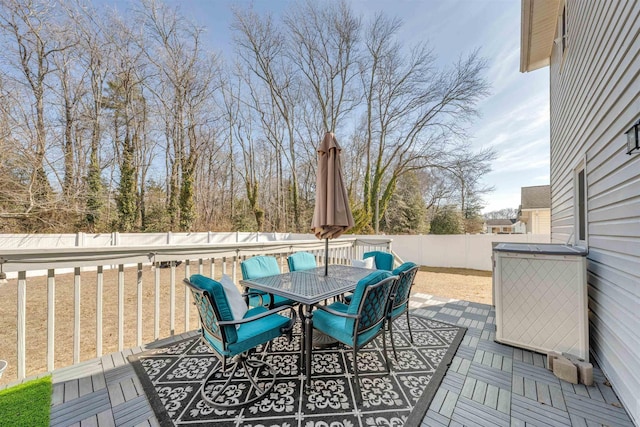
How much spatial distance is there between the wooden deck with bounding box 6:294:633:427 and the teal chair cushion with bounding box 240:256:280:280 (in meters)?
1.39

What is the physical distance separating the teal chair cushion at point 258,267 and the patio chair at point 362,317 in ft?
3.59

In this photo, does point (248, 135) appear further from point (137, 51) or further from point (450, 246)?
point (450, 246)

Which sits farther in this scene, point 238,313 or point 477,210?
point 477,210

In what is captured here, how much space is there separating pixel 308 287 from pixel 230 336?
917 mm

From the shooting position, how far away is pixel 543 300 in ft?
8.95

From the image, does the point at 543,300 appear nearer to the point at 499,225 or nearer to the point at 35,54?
the point at 35,54

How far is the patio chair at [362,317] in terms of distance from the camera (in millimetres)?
2076

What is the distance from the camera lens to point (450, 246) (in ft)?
31.7

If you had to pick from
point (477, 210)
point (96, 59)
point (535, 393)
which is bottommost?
point (535, 393)

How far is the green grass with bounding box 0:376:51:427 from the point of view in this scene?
1.77m

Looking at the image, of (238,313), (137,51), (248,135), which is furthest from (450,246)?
(137,51)

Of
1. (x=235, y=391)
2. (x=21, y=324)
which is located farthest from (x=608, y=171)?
(x=21, y=324)

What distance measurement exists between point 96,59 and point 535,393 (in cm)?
Result: 1723

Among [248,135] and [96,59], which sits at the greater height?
[96,59]
